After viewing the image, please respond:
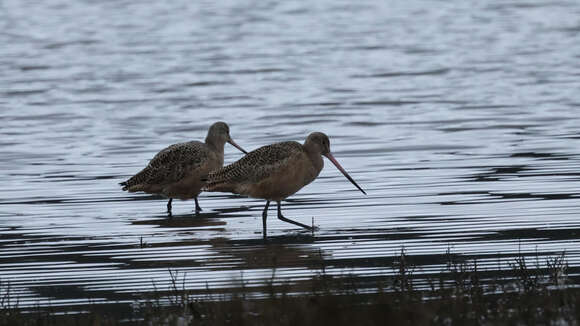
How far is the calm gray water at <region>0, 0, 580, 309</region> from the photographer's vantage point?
436 inches

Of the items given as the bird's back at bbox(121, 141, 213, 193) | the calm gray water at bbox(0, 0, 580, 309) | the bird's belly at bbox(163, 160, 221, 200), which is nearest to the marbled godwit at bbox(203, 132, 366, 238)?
the calm gray water at bbox(0, 0, 580, 309)

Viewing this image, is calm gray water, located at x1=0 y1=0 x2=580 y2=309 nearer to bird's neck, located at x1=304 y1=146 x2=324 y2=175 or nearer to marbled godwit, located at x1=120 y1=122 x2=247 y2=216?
marbled godwit, located at x1=120 y1=122 x2=247 y2=216

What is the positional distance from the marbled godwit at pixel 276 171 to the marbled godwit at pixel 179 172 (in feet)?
3.40

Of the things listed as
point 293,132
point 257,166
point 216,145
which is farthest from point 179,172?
point 293,132

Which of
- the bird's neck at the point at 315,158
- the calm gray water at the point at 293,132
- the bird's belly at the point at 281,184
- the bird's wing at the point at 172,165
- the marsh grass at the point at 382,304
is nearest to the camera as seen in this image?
the marsh grass at the point at 382,304

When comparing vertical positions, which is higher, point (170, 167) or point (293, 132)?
point (170, 167)

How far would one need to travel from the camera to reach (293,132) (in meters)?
21.5

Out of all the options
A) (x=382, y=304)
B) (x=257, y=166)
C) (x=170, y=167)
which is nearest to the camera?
(x=382, y=304)

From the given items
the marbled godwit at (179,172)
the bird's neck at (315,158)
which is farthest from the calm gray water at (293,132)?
the bird's neck at (315,158)

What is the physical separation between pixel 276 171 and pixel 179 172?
1874mm

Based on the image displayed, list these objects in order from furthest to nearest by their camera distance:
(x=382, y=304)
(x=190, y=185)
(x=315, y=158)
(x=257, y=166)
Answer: (x=190, y=185)
(x=315, y=158)
(x=257, y=166)
(x=382, y=304)

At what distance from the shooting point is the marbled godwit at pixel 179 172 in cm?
1404

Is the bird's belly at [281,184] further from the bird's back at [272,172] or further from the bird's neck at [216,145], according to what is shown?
the bird's neck at [216,145]

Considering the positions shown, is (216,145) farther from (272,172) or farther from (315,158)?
(272,172)
